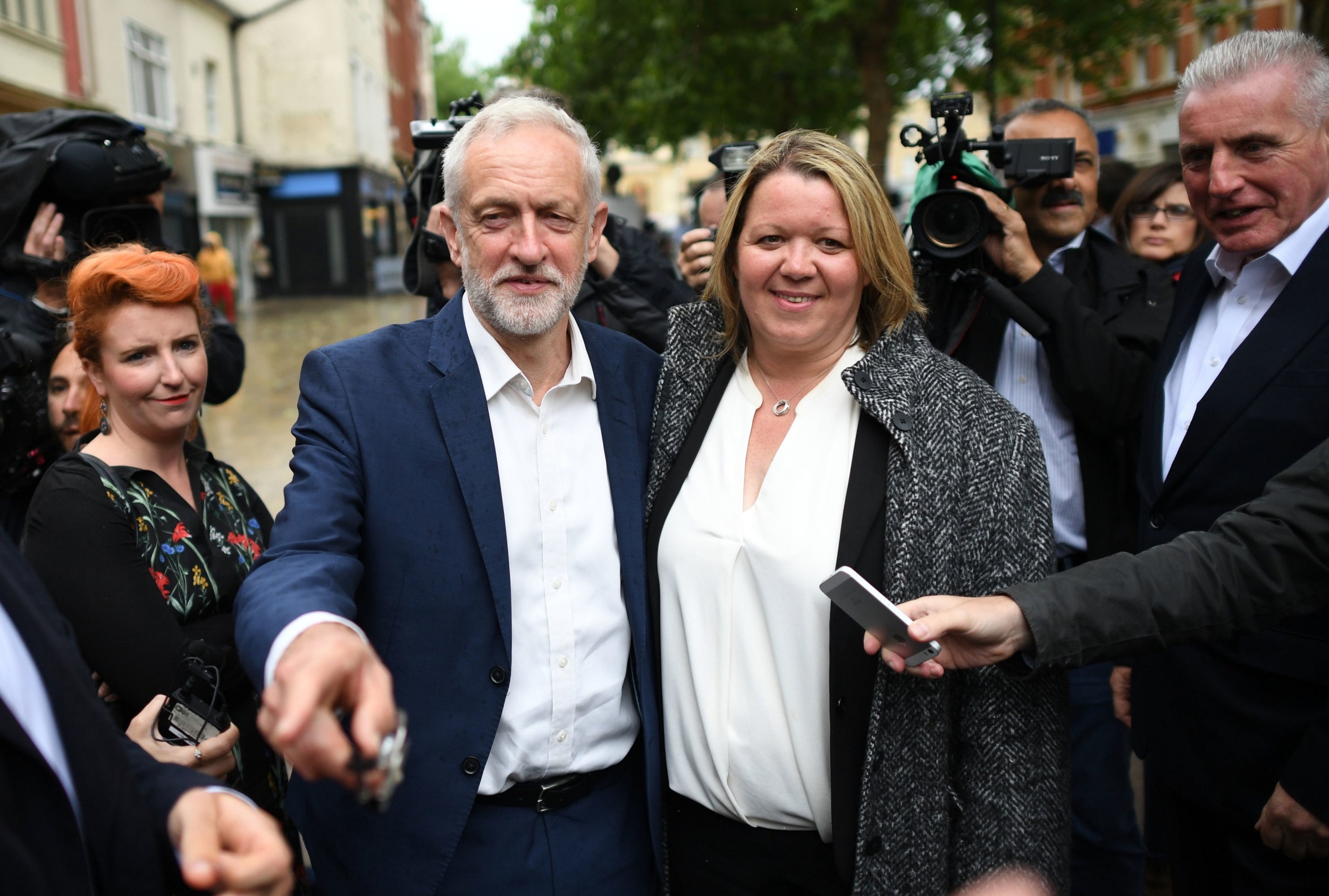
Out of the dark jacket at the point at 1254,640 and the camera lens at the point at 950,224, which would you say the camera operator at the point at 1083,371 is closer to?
the camera lens at the point at 950,224

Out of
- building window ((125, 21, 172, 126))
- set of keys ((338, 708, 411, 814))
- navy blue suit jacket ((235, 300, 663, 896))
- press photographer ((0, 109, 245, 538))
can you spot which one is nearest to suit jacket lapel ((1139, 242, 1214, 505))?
navy blue suit jacket ((235, 300, 663, 896))

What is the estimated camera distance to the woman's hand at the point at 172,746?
6.72 feet

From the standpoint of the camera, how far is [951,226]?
8.84 feet

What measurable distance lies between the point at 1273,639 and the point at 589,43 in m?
17.5

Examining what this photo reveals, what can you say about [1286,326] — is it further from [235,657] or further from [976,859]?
[235,657]

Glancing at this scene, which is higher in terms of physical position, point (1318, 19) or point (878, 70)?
point (878, 70)

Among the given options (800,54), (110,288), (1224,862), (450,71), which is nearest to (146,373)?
(110,288)

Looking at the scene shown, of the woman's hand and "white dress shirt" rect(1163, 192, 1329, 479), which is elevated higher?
"white dress shirt" rect(1163, 192, 1329, 479)

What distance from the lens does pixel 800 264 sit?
6.76 feet

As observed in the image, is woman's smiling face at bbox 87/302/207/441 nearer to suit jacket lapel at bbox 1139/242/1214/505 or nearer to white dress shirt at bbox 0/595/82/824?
white dress shirt at bbox 0/595/82/824

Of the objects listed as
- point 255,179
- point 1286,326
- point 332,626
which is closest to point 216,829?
point 332,626

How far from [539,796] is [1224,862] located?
165 cm

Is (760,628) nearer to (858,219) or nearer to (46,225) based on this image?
(858,219)

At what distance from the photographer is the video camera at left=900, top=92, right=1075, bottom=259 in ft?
8.64
